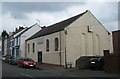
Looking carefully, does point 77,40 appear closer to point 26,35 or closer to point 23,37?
point 23,37

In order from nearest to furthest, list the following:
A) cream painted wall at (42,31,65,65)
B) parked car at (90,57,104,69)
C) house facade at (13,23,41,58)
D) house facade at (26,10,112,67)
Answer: parked car at (90,57,104,69), house facade at (26,10,112,67), cream painted wall at (42,31,65,65), house facade at (13,23,41,58)

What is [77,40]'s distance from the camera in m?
37.1

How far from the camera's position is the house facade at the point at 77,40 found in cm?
3616

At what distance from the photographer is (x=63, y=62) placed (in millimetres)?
35750

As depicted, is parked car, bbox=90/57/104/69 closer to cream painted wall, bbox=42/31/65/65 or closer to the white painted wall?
cream painted wall, bbox=42/31/65/65

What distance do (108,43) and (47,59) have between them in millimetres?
10243

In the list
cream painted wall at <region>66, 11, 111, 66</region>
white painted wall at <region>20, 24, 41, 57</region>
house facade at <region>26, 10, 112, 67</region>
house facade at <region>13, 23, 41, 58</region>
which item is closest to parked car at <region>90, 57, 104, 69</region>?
house facade at <region>26, 10, 112, 67</region>

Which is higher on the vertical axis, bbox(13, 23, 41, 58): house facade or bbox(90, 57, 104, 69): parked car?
bbox(13, 23, 41, 58): house facade

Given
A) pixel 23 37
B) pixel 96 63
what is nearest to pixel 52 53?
pixel 96 63

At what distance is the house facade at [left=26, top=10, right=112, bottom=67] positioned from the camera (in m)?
36.2

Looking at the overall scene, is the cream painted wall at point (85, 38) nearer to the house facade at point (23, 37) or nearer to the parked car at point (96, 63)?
the parked car at point (96, 63)

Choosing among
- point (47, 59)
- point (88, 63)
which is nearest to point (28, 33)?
point (47, 59)

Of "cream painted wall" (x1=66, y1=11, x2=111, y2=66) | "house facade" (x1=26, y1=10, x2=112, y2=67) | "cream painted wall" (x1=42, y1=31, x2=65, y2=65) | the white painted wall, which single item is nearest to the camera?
"house facade" (x1=26, y1=10, x2=112, y2=67)

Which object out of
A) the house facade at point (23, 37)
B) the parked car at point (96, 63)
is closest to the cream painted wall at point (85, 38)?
the parked car at point (96, 63)
